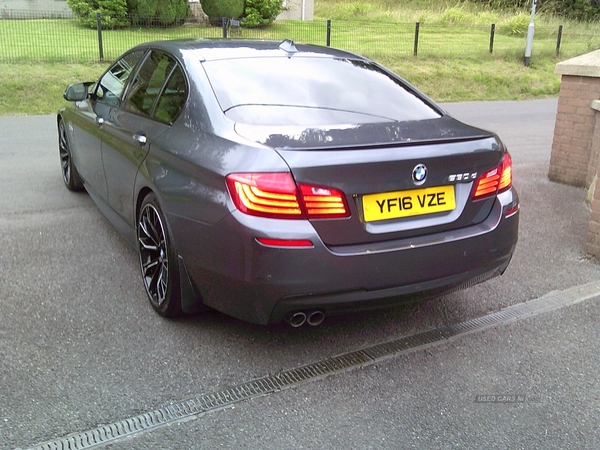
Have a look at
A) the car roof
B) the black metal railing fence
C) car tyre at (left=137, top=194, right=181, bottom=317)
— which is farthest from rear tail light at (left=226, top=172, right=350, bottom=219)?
the black metal railing fence

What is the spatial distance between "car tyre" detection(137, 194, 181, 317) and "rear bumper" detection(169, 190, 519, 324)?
0.62 feet

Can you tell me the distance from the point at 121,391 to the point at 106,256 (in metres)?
1.84

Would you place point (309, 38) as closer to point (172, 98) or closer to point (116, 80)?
point (116, 80)

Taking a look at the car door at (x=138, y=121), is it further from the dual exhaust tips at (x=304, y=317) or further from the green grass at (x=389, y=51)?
the green grass at (x=389, y=51)

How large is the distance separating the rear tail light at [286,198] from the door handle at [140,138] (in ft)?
3.86

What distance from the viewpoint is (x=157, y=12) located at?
21.5 meters

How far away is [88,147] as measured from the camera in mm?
5051

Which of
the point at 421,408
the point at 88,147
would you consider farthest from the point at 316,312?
the point at 88,147

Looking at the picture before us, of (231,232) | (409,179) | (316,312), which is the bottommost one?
(316,312)

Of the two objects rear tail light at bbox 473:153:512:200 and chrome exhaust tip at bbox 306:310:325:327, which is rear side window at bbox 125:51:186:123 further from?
rear tail light at bbox 473:153:512:200

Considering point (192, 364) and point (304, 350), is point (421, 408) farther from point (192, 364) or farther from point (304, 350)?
point (192, 364)

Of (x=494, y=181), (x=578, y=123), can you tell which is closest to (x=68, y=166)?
(x=494, y=181)

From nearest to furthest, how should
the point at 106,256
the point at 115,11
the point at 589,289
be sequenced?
the point at 589,289 → the point at 106,256 → the point at 115,11

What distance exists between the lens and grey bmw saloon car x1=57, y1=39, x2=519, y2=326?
9.45 ft
